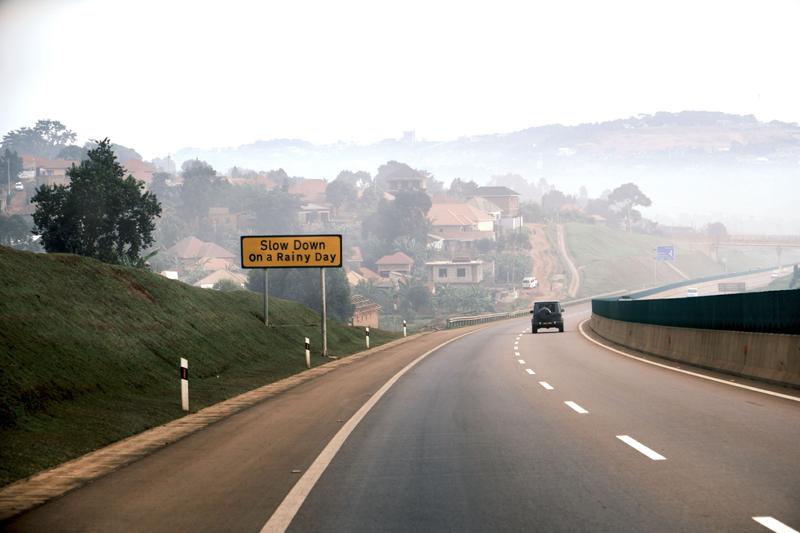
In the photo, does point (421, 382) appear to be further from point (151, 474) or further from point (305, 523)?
point (305, 523)

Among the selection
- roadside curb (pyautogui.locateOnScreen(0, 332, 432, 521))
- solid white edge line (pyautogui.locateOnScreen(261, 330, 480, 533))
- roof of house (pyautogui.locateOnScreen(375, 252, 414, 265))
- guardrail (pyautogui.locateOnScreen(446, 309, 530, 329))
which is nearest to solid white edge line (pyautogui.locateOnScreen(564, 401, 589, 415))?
solid white edge line (pyautogui.locateOnScreen(261, 330, 480, 533))

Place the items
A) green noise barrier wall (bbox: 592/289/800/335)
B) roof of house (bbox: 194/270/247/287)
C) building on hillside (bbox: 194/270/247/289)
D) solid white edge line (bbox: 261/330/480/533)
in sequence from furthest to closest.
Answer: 1. roof of house (bbox: 194/270/247/287)
2. building on hillside (bbox: 194/270/247/289)
3. green noise barrier wall (bbox: 592/289/800/335)
4. solid white edge line (bbox: 261/330/480/533)

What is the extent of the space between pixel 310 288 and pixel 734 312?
9677cm

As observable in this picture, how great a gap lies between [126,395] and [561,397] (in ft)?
25.7

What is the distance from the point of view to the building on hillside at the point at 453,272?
184 m

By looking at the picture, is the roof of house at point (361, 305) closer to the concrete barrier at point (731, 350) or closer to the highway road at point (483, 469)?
the concrete barrier at point (731, 350)

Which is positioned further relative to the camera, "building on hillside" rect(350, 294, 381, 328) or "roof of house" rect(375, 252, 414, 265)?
"roof of house" rect(375, 252, 414, 265)

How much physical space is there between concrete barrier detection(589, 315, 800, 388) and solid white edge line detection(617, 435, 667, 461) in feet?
23.2

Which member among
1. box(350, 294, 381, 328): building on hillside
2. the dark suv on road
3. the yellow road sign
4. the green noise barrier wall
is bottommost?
box(350, 294, 381, 328): building on hillside

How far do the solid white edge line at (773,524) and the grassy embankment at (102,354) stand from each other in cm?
729

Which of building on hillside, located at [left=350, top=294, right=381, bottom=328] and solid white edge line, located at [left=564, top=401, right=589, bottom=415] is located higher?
solid white edge line, located at [left=564, top=401, right=589, bottom=415]

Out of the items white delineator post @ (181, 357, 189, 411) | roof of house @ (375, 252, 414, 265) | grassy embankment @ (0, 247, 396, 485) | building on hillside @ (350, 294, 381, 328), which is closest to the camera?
grassy embankment @ (0, 247, 396, 485)

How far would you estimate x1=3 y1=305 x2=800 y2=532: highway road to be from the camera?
25.7ft

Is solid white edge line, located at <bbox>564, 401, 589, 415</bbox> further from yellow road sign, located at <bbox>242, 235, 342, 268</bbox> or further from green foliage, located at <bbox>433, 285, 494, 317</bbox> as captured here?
green foliage, located at <bbox>433, 285, 494, 317</bbox>
